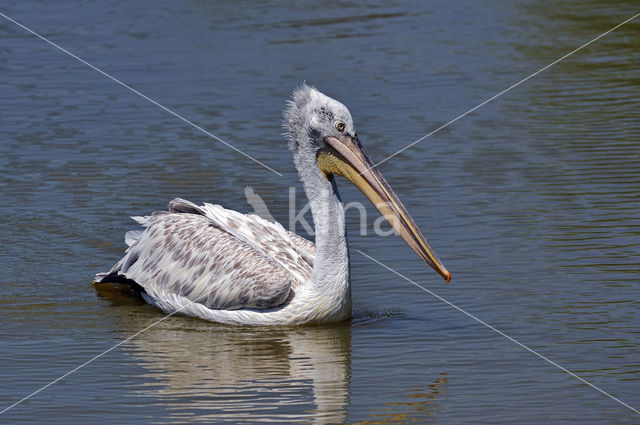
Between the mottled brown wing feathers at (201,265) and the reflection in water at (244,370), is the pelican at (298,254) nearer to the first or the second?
the mottled brown wing feathers at (201,265)

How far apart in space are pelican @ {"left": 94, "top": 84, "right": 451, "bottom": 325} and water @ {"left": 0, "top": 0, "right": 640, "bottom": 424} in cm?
16

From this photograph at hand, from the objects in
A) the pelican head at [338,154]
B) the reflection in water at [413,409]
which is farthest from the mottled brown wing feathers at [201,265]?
the reflection in water at [413,409]

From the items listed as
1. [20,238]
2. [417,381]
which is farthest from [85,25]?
[417,381]

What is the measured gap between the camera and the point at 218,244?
23.1ft

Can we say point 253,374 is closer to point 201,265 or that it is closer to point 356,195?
point 201,265

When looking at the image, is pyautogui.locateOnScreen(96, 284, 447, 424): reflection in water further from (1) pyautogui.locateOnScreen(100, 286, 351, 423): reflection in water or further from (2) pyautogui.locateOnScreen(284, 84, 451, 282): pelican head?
(2) pyautogui.locateOnScreen(284, 84, 451, 282): pelican head

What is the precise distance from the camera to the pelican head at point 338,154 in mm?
6508

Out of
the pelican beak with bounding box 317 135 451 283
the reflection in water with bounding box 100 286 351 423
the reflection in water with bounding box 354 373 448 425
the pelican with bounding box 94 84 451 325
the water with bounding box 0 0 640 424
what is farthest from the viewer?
the pelican with bounding box 94 84 451 325

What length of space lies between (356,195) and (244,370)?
10.2ft

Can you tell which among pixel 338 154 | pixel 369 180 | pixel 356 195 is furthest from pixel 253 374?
pixel 356 195

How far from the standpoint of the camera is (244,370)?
5988 millimetres

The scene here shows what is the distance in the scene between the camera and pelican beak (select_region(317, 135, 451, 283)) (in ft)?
21.2

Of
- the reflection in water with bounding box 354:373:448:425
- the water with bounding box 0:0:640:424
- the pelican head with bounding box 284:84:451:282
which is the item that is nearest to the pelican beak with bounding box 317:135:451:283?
the pelican head with bounding box 284:84:451:282

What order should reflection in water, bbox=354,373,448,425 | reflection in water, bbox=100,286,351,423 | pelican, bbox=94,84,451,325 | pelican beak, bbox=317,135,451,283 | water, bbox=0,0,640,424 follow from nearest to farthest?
reflection in water, bbox=354,373,448,425, reflection in water, bbox=100,286,351,423, water, bbox=0,0,640,424, pelican beak, bbox=317,135,451,283, pelican, bbox=94,84,451,325
